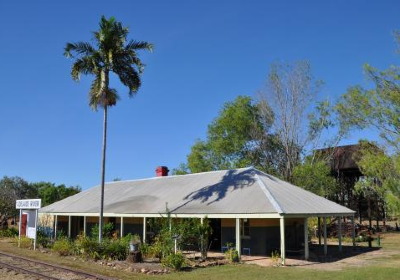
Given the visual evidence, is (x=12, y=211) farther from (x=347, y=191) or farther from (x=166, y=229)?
(x=347, y=191)

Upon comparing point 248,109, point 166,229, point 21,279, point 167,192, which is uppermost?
point 248,109

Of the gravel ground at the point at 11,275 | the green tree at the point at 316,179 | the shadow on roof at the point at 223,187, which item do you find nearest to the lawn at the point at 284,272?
the gravel ground at the point at 11,275

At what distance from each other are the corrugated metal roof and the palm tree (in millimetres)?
4134

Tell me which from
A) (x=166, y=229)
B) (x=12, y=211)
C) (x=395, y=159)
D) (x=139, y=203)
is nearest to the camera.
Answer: (x=395, y=159)

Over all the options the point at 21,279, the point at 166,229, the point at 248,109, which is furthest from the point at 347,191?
Result: the point at 21,279

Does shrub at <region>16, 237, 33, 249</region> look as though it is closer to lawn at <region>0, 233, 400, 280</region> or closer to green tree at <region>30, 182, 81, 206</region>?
lawn at <region>0, 233, 400, 280</region>

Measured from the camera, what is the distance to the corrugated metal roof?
20047mm

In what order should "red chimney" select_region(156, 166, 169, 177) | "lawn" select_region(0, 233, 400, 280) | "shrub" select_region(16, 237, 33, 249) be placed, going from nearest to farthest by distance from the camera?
1. "lawn" select_region(0, 233, 400, 280)
2. "shrub" select_region(16, 237, 33, 249)
3. "red chimney" select_region(156, 166, 169, 177)

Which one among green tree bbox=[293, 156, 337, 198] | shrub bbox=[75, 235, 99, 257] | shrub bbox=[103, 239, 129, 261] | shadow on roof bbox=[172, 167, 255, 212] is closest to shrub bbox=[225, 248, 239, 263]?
shadow on roof bbox=[172, 167, 255, 212]

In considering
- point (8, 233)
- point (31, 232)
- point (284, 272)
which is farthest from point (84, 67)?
point (8, 233)

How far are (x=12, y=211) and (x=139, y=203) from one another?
850 inches

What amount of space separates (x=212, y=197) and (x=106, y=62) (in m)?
8.87

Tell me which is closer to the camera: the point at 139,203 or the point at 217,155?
the point at 139,203

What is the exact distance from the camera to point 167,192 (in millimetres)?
26891
